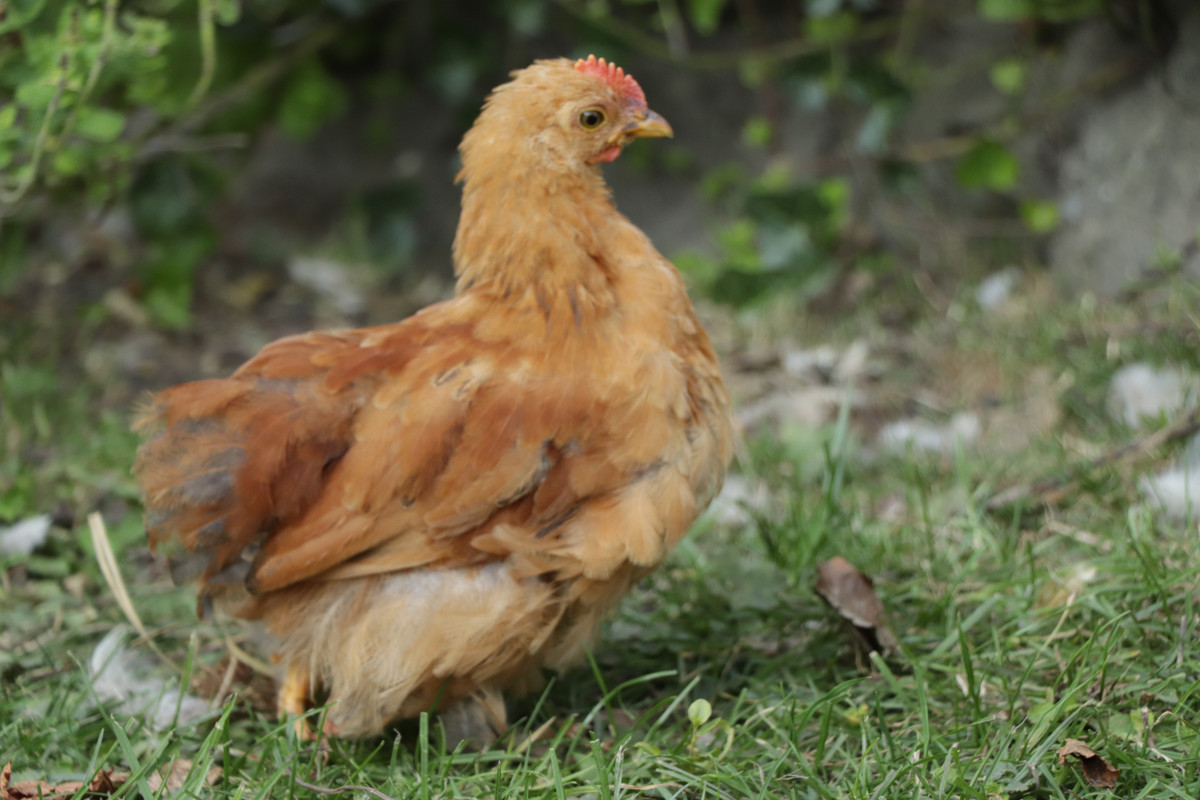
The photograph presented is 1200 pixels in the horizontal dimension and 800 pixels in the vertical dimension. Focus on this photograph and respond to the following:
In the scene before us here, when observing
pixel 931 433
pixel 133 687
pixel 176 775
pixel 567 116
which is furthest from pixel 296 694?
→ pixel 931 433

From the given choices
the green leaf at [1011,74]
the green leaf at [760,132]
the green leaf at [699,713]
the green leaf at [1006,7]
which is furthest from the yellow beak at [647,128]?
the green leaf at [760,132]

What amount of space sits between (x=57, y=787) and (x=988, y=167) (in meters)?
3.80

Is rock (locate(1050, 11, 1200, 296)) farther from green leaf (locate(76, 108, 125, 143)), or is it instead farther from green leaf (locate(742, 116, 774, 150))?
green leaf (locate(76, 108, 125, 143))

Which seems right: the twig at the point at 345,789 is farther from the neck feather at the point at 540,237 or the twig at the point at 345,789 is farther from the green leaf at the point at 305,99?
the green leaf at the point at 305,99

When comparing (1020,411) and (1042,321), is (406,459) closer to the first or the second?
(1020,411)

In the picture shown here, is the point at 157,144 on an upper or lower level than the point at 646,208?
upper

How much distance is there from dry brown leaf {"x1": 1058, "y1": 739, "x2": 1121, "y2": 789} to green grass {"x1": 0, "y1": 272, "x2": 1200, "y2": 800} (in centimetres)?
2

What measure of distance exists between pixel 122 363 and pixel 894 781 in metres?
3.38

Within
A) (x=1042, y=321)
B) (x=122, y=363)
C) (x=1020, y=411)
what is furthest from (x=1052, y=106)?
(x=122, y=363)

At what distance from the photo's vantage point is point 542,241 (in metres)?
2.28

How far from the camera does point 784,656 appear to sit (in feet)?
7.79

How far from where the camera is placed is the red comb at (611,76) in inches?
93.7

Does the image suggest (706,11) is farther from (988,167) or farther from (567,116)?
(567,116)

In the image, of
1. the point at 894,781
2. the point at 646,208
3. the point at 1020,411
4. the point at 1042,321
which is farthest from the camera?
the point at 646,208
